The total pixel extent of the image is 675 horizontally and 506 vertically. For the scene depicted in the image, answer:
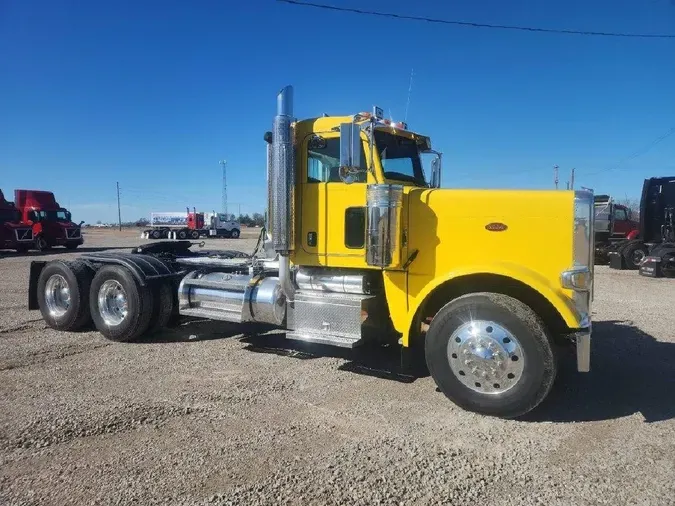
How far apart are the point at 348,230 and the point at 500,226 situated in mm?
1609

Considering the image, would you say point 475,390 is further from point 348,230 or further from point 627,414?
point 348,230

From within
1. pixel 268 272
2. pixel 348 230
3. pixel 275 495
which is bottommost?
pixel 275 495

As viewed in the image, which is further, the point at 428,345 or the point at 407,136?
the point at 407,136

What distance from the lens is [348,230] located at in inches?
224

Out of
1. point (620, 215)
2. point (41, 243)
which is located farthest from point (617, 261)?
point (41, 243)

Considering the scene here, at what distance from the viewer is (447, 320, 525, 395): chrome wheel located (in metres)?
4.52

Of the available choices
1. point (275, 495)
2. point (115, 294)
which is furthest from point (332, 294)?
point (115, 294)

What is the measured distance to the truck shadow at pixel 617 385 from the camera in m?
4.72

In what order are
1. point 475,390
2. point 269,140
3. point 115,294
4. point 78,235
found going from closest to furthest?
point 475,390 < point 269,140 < point 115,294 < point 78,235

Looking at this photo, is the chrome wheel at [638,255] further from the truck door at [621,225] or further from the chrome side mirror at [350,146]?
the chrome side mirror at [350,146]

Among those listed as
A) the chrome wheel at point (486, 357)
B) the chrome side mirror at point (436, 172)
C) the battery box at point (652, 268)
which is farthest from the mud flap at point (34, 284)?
the battery box at point (652, 268)

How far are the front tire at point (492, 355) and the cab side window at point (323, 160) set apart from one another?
2046 millimetres

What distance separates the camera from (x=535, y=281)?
4.57m

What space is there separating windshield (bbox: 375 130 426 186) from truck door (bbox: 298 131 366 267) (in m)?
0.30
